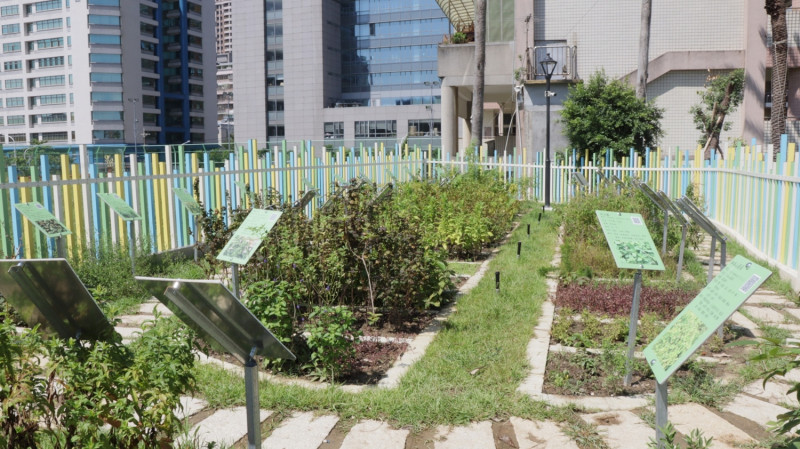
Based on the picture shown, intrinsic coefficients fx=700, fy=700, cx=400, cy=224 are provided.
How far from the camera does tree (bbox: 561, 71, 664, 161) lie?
21.0m

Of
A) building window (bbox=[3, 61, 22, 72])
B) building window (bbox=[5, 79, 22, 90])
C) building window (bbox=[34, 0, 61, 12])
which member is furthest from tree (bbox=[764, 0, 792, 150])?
building window (bbox=[3, 61, 22, 72])

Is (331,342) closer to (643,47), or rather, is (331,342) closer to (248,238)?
(248,238)

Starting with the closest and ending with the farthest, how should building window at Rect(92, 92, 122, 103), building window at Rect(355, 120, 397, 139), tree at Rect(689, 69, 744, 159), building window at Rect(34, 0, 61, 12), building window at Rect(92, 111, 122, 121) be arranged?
1. tree at Rect(689, 69, 744, 159)
2. building window at Rect(92, 92, 122, 103)
3. building window at Rect(92, 111, 122, 121)
4. building window at Rect(34, 0, 61, 12)
5. building window at Rect(355, 120, 397, 139)

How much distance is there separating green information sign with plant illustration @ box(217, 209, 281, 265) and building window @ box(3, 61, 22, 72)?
88151 millimetres

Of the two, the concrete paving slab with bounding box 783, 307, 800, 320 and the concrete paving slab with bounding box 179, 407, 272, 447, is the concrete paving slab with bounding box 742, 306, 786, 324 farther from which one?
the concrete paving slab with bounding box 179, 407, 272, 447

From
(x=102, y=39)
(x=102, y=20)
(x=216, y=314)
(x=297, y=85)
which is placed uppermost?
(x=102, y=20)

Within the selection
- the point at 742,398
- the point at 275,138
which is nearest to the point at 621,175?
the point at 742,398

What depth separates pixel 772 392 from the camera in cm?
469

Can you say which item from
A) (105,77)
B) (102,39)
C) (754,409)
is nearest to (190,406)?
(754,409)

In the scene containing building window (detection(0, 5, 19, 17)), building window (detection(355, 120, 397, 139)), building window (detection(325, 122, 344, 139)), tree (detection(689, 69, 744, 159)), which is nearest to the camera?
tree (detection(689, 69, 744, 159))

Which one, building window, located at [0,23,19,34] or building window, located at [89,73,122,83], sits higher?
building window, located at [0,23,19,34]


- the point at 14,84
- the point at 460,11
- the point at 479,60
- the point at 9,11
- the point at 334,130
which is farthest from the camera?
the point at 14,84

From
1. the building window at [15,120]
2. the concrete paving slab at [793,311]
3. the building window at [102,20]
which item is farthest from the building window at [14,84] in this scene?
the concrete paving slab at [793,311]

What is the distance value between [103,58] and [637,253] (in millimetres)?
80131
